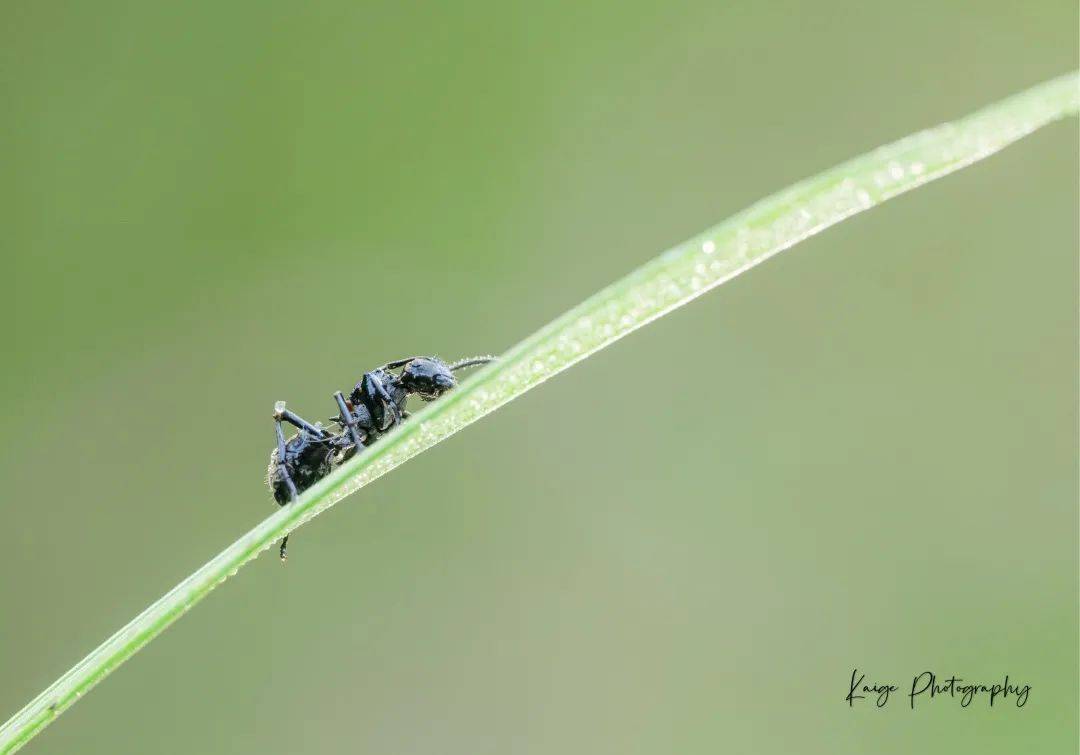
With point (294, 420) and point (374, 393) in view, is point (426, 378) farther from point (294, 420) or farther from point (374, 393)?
point (294, 420)

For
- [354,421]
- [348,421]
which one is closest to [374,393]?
[354,421]

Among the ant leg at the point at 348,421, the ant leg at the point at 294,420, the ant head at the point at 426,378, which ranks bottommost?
the ant leg at the point at 348,421

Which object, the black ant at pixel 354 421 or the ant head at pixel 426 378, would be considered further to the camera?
the ant head at pixel 426 378

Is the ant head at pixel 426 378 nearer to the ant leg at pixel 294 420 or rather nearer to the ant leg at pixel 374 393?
the ant leg at pixel 374 393

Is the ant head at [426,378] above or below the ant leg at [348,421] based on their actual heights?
above

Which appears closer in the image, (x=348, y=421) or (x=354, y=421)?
(x=348, y=421)

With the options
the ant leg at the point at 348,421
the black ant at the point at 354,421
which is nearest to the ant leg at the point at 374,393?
the black ant at the point at 354,421

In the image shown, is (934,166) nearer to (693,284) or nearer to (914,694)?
(693,284)

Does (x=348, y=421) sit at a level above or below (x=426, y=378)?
below

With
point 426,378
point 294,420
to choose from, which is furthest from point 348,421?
point 426,378
